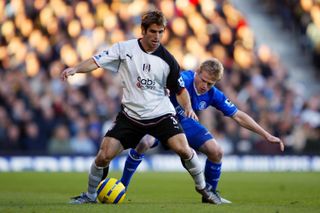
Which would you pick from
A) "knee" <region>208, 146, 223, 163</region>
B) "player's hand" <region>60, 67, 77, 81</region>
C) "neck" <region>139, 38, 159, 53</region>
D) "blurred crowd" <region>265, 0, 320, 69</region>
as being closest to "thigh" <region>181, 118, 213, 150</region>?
"knee" <region>208, 146, 223, 163</region>

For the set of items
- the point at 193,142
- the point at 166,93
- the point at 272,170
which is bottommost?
the point at 272,170

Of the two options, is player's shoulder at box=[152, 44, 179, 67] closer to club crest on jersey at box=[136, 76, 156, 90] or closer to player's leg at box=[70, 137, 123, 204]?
club crest on jersey at box=[136, 76, 156, 90]

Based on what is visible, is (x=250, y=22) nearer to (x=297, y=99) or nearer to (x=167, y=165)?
(x=297, y=99)

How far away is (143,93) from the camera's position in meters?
11.2

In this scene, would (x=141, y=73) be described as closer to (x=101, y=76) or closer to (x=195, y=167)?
(x=195, y=167)

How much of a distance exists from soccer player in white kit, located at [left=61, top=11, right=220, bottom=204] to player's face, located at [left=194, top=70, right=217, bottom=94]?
26.9 inches

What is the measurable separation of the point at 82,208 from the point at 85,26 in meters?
16.3

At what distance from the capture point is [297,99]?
84.2 feet

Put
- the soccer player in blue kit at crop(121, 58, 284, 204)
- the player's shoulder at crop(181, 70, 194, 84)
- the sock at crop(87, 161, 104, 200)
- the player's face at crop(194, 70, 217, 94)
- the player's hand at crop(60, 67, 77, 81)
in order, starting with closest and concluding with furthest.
Result: the player's hand at crop(60, 67, 77, 81) → the sock at crop(87, 161, 104, 200) → the player's face at crop(194, 70, 217, 94) → the soccer player in blue kit at crop(121, 58, 284, 204) → the player's shoulder at crop(181, 70, 194, 84)

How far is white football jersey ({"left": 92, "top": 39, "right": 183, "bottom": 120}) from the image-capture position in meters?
11.1

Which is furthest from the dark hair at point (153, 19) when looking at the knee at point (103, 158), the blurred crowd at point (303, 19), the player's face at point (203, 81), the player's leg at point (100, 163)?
the blurred crowd at point (303, 19)

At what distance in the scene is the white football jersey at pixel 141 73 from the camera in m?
11.1

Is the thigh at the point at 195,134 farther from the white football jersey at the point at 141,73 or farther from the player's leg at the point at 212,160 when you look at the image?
the white football jersey at the point at 141,73

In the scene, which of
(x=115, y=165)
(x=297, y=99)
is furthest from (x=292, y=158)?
(x=115, y=165)
